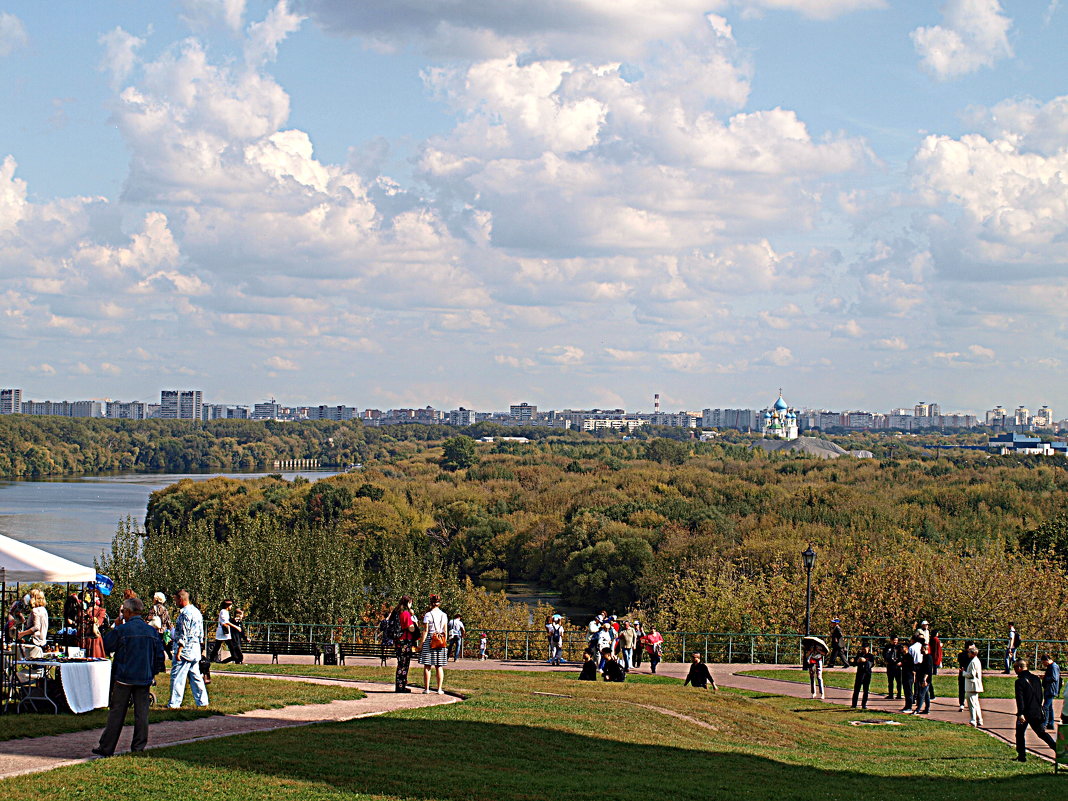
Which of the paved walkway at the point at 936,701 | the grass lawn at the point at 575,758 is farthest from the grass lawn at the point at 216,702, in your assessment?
the paved walkway at the point at 936,701

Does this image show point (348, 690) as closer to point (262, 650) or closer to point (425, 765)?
point (425, 765)

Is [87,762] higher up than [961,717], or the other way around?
[87,762]

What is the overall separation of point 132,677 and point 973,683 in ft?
53.0

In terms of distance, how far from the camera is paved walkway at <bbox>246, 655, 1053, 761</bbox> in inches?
943

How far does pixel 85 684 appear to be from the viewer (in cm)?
1574

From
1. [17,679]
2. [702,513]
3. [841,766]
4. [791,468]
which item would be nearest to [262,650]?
[17,679]

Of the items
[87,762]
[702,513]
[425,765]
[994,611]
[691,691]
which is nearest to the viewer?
[87,762]

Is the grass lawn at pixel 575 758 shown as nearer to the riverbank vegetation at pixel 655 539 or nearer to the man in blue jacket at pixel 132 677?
the man in blue jacket at pixel 132 677

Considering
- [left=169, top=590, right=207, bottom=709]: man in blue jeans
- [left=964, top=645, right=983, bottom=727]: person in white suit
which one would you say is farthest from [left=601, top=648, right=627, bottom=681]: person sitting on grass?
[left=169, top=590, right=207, bottom=709]: man in blue jeans

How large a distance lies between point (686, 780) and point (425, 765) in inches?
126

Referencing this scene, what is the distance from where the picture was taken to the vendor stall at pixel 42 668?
1562 cm

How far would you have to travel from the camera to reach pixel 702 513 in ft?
341

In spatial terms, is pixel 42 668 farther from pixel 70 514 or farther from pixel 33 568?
pixel 70 514

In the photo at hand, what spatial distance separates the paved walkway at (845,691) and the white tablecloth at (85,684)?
13.4 metres
